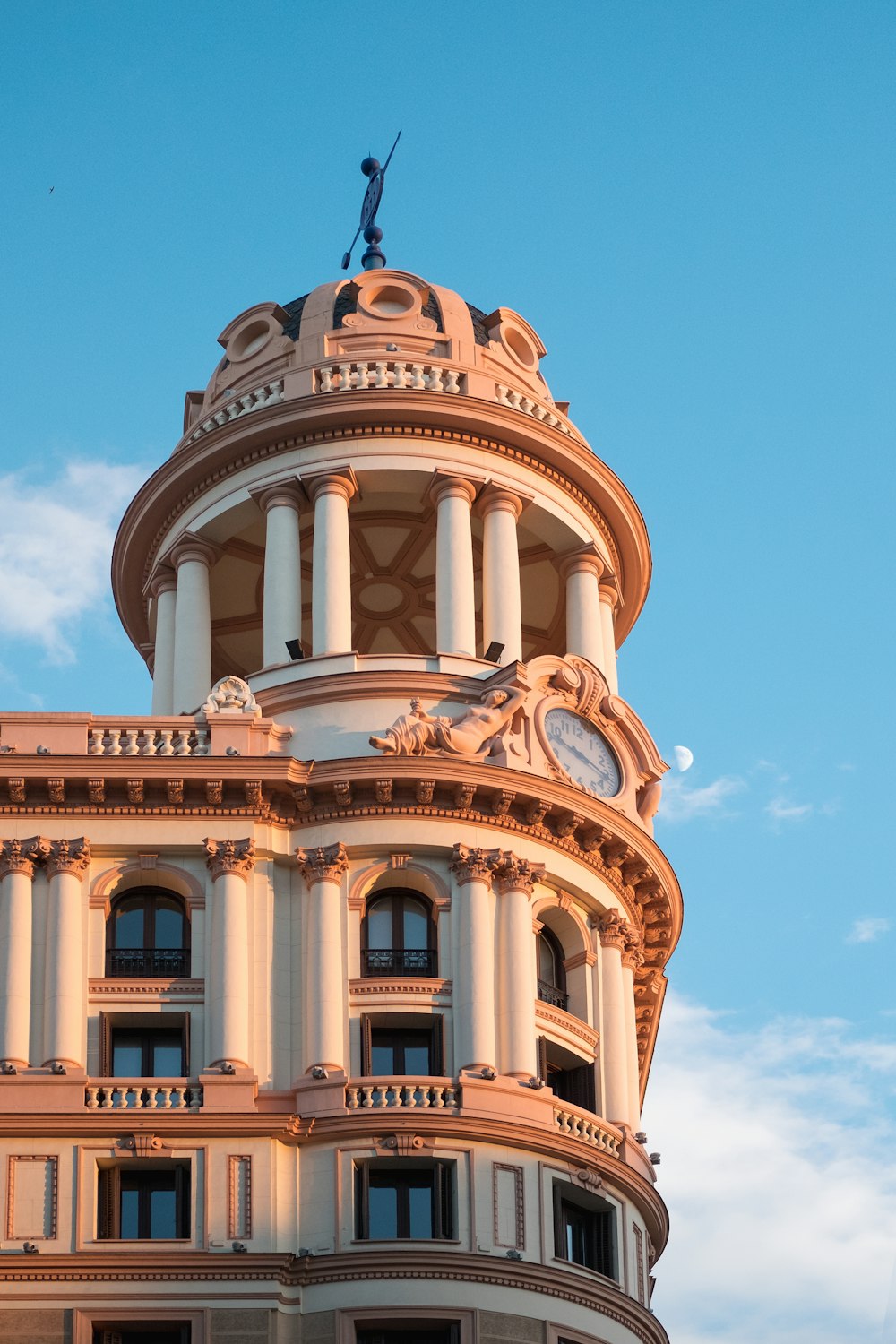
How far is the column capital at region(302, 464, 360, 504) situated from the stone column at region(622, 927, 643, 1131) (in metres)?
11.6

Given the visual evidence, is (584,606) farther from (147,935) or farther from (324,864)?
(147,935)

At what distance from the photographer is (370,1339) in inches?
1932

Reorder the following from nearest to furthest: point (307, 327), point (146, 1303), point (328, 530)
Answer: point (146, 1303) < point (328, 530) < point (307, 327)

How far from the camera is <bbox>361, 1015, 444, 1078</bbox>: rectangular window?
2057 inches

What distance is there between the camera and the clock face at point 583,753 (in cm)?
5684

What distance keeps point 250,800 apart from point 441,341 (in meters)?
14.1

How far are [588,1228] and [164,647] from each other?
17595 mm

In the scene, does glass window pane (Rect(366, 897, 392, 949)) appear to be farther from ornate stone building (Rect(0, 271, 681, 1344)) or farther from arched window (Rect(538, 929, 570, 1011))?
arched window (Rect(538, 929, 570, 1011))

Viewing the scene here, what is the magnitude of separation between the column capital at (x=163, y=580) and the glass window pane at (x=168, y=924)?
11229 millimetres

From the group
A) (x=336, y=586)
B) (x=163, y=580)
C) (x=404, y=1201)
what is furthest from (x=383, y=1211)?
(x=163, y=580)

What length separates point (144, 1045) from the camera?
52.6 meters

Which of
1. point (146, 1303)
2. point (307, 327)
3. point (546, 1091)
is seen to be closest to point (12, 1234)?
point (146, 1303)

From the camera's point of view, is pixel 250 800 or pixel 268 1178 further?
pixel 250 800

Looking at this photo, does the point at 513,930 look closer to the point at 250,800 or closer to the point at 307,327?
the point at 250,800
